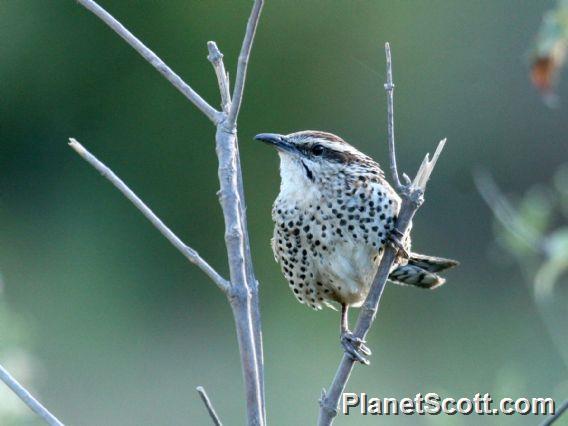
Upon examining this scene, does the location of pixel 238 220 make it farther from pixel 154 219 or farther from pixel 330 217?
pixel 330 217

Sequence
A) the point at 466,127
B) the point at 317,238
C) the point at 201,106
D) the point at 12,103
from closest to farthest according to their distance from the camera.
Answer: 1. the point at 201,106
2. the point at 317,238
3. the point at 466,127
4. the point at 12,103

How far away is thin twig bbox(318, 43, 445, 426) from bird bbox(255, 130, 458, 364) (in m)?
0.64

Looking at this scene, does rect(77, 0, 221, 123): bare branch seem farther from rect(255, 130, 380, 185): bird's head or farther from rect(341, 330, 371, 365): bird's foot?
rect(255, 130, 380, 185): bird's head

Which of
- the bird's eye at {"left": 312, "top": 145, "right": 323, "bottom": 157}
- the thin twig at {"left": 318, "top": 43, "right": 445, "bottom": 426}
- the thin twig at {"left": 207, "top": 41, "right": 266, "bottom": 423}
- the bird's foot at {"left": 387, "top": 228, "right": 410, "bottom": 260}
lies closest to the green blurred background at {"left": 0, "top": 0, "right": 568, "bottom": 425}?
the bird's eye at {"left": 312, "top": 145, "right": 323, "bottom": 157}

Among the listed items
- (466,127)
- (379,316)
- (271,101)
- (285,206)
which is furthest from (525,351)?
(285,206)

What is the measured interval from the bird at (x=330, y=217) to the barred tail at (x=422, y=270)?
286 mm

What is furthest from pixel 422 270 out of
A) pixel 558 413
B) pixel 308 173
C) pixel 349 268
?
pixel 558 413

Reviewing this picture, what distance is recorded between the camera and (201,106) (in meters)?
3.03

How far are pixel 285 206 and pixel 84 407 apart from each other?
5.21m

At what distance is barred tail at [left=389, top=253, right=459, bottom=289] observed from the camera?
15.3 feet

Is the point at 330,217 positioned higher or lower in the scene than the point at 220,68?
higher

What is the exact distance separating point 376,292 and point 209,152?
27.7 ft

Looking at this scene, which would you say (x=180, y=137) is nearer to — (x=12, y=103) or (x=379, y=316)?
(x=12, y=103)

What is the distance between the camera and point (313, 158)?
4375 millimetres
